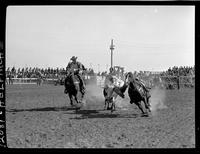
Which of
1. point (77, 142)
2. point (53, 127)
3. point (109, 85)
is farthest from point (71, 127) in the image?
point (109, 85)

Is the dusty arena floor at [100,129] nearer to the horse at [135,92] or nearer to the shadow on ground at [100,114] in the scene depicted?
the shadow on ground at [100,114]

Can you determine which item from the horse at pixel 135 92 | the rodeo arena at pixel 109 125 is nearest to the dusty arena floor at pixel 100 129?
the rodeo arena at pixel 109 125

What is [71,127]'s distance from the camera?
8336 mm

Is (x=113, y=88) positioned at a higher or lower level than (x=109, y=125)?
higher

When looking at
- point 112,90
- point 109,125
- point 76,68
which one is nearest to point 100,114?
point 112,90

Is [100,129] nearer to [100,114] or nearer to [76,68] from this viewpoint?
[100,114]

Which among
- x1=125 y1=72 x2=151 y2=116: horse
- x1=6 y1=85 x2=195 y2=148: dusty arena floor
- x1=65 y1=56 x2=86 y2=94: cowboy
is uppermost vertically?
x1=65 y1=56 x2=86 y2=94: cowboy

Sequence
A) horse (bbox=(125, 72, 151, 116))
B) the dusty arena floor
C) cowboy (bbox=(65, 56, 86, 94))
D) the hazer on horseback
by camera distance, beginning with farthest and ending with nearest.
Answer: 1. cowboy (bbox=(65, 56, 86, 94))
2. the hazer on horseback
3. horse (bbox=(125, 72, 151, 116))
4. the dusty arena floor

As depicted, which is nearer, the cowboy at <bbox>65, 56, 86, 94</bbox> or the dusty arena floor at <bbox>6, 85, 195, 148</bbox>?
the dusty arena floor at <bbox>6, 85, 195, 148</bbox>

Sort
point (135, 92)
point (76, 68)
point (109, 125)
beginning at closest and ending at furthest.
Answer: point (109, 125) → point (135, 92) → point (76, 68)

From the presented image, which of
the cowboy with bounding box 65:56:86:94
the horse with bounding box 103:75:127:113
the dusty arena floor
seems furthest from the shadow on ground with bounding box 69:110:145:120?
the cowboy with bounding box 65:56:86:94

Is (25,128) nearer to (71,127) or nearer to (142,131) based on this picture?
(71,127)

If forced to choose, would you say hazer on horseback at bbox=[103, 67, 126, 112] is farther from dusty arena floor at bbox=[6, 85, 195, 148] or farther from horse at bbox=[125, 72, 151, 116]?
horse at bbox=[125, 72, 151, 116]

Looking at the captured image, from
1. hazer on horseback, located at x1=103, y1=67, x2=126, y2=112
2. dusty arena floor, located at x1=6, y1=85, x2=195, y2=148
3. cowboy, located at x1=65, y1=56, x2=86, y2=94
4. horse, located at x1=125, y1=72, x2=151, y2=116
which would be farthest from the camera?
cowboy, located at x1=65, y1=56, x2=86, y2=94
